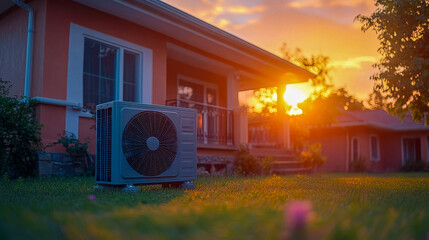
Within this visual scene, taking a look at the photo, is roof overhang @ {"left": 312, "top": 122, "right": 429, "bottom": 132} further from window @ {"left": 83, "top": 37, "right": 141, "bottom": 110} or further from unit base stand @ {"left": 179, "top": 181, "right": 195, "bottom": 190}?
unit base stand @ {"left": 179, "top": 181, "right": 195, "bottom": 190}

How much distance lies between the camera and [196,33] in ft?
25.9

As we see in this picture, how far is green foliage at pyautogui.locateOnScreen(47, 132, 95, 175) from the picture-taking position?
614 cm

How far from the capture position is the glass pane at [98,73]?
6.91 m

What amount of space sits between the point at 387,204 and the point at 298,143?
899 cm

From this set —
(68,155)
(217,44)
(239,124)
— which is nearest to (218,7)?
A: (217,44)

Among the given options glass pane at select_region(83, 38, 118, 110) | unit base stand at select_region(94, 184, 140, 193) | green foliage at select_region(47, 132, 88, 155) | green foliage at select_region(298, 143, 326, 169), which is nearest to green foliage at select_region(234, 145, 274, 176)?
green foliage at select_region(298, 143, 326, 169)

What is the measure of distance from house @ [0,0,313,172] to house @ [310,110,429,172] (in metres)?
9.31

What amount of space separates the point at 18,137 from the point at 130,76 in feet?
8.59

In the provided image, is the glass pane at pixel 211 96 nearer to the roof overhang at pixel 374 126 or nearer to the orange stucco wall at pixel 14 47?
the orange stucco wall at pixel 14 47

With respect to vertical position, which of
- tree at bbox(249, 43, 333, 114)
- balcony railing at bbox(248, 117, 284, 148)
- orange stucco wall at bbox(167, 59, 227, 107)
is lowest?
balcony railing at bbox(248, 117, 284, 148)

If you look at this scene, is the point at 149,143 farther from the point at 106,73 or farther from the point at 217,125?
the point at 217,125

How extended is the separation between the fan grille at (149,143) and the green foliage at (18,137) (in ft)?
7.31

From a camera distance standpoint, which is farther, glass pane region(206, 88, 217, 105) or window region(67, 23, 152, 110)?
glass pane region(206, 88, 217, 105)

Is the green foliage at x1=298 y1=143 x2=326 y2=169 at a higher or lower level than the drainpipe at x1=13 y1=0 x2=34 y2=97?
lower
